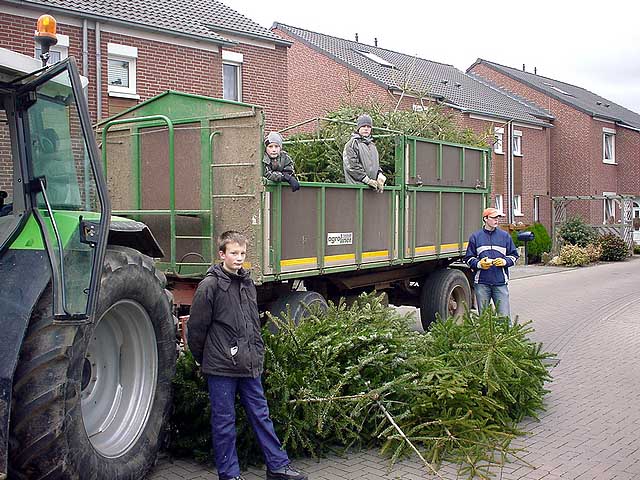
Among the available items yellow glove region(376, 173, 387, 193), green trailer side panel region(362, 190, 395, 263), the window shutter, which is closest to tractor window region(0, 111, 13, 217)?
green trailer side panel region(362, 190, 395, 263)

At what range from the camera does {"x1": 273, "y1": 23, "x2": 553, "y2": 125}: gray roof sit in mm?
28938

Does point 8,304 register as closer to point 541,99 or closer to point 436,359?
point 436,359

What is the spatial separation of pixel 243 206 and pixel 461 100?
2580 cm

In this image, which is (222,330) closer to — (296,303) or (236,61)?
(296,303)

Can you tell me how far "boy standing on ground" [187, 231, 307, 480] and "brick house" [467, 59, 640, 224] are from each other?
3256 centimetres

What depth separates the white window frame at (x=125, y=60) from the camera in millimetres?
15841

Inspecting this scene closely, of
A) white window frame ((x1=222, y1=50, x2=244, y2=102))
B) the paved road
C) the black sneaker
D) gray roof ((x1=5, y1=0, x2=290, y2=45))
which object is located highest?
gray roof ((x1=5, y1=0, x2=290, y2=45))

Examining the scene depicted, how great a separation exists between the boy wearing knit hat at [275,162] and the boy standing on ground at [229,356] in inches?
84.5

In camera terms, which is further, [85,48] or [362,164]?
[85,48]

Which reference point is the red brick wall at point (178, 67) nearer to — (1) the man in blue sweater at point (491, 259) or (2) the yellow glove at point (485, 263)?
(1) the man in blue sweater at point (491, 259)

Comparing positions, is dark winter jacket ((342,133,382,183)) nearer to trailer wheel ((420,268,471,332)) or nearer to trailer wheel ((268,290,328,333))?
trailer wheel ((268,290,328,333))

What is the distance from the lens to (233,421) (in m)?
4.77

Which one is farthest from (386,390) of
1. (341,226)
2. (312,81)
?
(312,81)

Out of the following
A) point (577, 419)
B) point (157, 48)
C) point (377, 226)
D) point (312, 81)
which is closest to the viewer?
point (577, 419)
